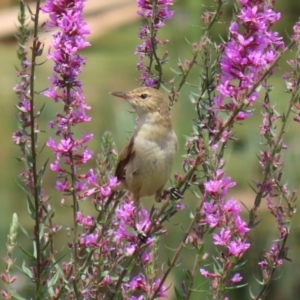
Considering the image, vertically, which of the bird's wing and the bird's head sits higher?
the bird's head

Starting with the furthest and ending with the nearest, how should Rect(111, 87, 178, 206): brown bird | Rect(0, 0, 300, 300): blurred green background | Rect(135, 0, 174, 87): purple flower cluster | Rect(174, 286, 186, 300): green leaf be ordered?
Rect(0, 0, 300, 300): blurred green background
Rect(111, 87, 178, 206): brown bird
Rect(135, 0, 174, 87): purple flower cluster
Rect(174, 286, 186, 300): green leaf

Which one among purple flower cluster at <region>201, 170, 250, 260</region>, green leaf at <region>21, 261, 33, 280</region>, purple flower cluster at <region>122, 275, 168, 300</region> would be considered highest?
purple flower cluster at <region>201, 170, 250, 260</region>

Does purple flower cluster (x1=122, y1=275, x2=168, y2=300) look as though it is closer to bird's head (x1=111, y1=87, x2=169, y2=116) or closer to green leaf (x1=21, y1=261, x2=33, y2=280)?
green leaf (x1=21, y1=261, x2=33, y2=280)

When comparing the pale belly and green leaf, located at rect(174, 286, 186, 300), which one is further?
the pale belly

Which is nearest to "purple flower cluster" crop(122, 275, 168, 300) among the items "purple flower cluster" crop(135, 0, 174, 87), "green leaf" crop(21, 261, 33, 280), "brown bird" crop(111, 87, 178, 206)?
"green leaf" crop(21, 261, 33, 280)

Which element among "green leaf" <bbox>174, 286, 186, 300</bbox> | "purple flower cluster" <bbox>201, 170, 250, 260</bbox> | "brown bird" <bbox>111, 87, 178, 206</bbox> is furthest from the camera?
"brown bird" <bbox>111, 87, 178, 206</bbox>

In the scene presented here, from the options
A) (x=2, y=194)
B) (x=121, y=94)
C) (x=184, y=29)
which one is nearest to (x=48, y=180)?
(x=2, y=194)
